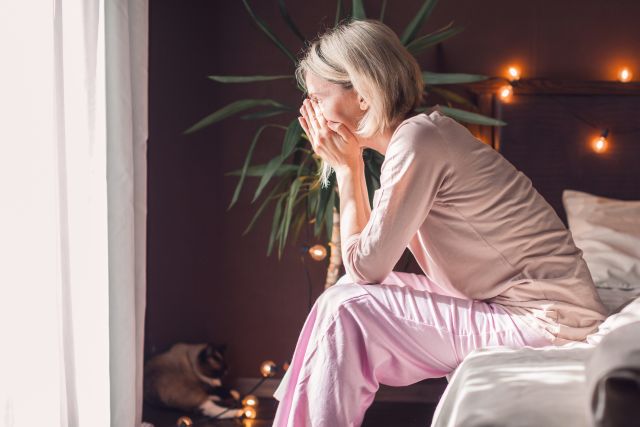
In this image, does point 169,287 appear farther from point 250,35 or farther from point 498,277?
point 498,277

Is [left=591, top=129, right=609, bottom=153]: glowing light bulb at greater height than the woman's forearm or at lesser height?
greater

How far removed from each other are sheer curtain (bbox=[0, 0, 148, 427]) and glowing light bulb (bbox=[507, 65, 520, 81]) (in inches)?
57.4

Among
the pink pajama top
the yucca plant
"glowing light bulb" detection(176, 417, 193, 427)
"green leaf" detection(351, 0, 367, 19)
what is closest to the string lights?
the yucca plant

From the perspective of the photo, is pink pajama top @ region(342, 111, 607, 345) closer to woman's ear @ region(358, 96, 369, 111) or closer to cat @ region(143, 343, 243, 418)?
woman's ear @ region(358, 96, 369, 111)

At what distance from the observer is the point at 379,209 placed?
1.64 meters

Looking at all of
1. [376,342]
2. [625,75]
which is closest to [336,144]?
[376,342]

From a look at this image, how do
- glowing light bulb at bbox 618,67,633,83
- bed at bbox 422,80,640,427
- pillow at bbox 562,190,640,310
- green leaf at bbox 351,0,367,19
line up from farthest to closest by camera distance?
glowing light bulb at bbox 618,67,633,83, green leaf at bbox 351,0,367,19, pillow at bbox 562,190,640,310, bed at bbox 422,80,640,427

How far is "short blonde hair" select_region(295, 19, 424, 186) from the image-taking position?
1.77 metres

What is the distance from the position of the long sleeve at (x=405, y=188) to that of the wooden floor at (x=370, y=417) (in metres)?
1.22

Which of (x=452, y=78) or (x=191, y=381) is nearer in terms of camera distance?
(x=452, y=78)

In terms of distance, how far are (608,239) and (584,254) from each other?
0.32 ft

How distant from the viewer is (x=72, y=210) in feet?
6.35

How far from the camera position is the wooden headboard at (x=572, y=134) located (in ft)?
9.59

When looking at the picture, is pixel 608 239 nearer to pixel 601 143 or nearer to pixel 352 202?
Answer: pixel 601 143
